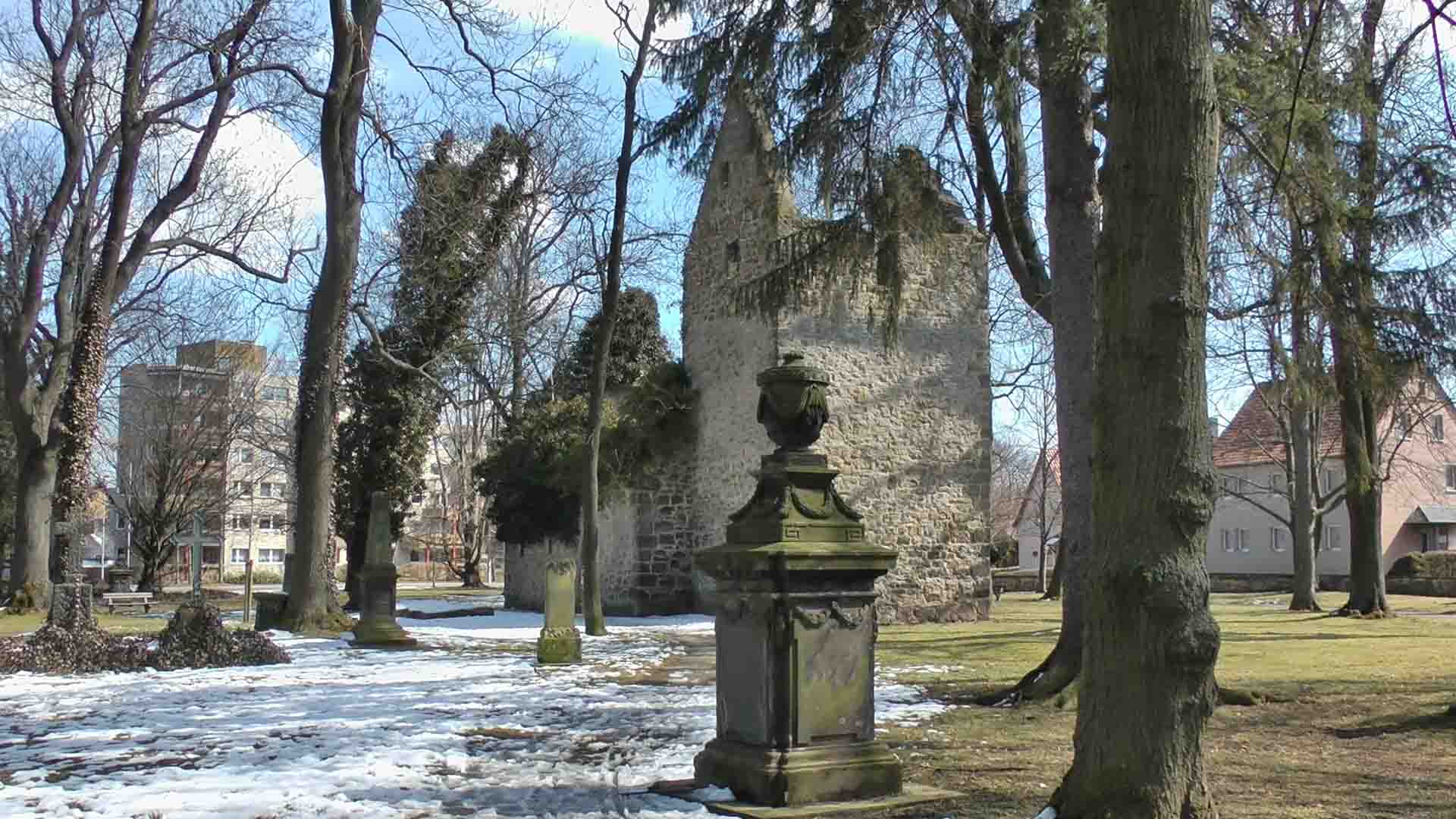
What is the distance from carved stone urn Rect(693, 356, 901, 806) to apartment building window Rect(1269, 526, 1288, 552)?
42394 mm

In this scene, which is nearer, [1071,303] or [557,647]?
[1071,303]

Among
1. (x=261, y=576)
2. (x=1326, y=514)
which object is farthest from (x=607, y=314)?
(x=261, y=576)

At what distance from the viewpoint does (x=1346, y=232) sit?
409 inches

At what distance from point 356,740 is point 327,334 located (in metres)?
10.6

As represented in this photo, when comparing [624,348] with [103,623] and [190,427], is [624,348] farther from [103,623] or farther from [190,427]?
[190,427]

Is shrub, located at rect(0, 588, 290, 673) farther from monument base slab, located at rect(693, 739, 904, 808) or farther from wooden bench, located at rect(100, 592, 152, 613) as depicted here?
wooden bench, located at rect(100, 592, 152, 613)

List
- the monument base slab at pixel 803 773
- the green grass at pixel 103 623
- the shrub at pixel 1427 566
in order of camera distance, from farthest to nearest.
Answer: the shrub at pixel 1427 566 < the green grass at pixel 103 623 < the monument base slab at pixel 803 773

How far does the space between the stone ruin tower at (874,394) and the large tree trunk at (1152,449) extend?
48.7 feet

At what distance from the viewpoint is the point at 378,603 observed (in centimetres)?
1609

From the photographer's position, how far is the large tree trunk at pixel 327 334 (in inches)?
679

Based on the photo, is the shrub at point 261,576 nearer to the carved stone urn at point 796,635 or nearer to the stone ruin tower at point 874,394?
the stone ruin tower at point 874,394

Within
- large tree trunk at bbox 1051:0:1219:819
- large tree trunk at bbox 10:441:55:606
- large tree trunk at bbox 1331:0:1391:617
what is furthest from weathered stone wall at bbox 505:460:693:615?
large tree trunk at bbox 1051:0:1219:819

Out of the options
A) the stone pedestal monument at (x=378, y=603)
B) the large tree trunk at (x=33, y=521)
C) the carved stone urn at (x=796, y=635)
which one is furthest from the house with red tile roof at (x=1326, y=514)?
the carved stone urn at (x=796, y=635)

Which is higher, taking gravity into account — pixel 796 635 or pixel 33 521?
pixel 33 521
